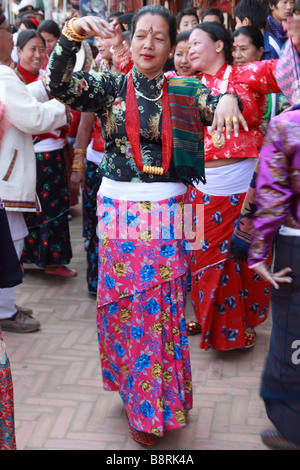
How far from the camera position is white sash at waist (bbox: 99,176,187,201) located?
2777 millimetres

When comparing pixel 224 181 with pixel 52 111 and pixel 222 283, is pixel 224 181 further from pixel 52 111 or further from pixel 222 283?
pixel 52 111

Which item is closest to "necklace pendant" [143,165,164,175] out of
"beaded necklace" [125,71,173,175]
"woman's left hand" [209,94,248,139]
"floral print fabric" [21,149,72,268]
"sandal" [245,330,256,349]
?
"beaded necklace" [125,71,173,175]

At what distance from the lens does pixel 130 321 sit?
9.62 feet

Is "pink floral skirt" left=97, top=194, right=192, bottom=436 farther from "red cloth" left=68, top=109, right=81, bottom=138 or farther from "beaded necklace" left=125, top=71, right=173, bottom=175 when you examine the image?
"red cloth" left=68, top=109, right=81, bottom=138

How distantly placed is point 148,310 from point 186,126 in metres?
0.91

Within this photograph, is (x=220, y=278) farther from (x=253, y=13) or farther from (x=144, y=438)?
(x=253, y=13)

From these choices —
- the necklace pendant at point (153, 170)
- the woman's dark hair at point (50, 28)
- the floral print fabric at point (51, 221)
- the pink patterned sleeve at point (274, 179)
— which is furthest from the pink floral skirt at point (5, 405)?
the woman's dark hair at point (50, 28)

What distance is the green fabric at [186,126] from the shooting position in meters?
2.75

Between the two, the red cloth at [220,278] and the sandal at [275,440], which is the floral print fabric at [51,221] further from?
the sandal at [275,440]

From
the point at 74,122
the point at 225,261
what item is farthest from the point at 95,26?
the point at 74,122

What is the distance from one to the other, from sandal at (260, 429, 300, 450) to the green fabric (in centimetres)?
128

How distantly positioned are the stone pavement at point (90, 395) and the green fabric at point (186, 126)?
1339 millimetres

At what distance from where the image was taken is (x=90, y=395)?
133 inches

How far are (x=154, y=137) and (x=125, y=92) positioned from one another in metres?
0.26
